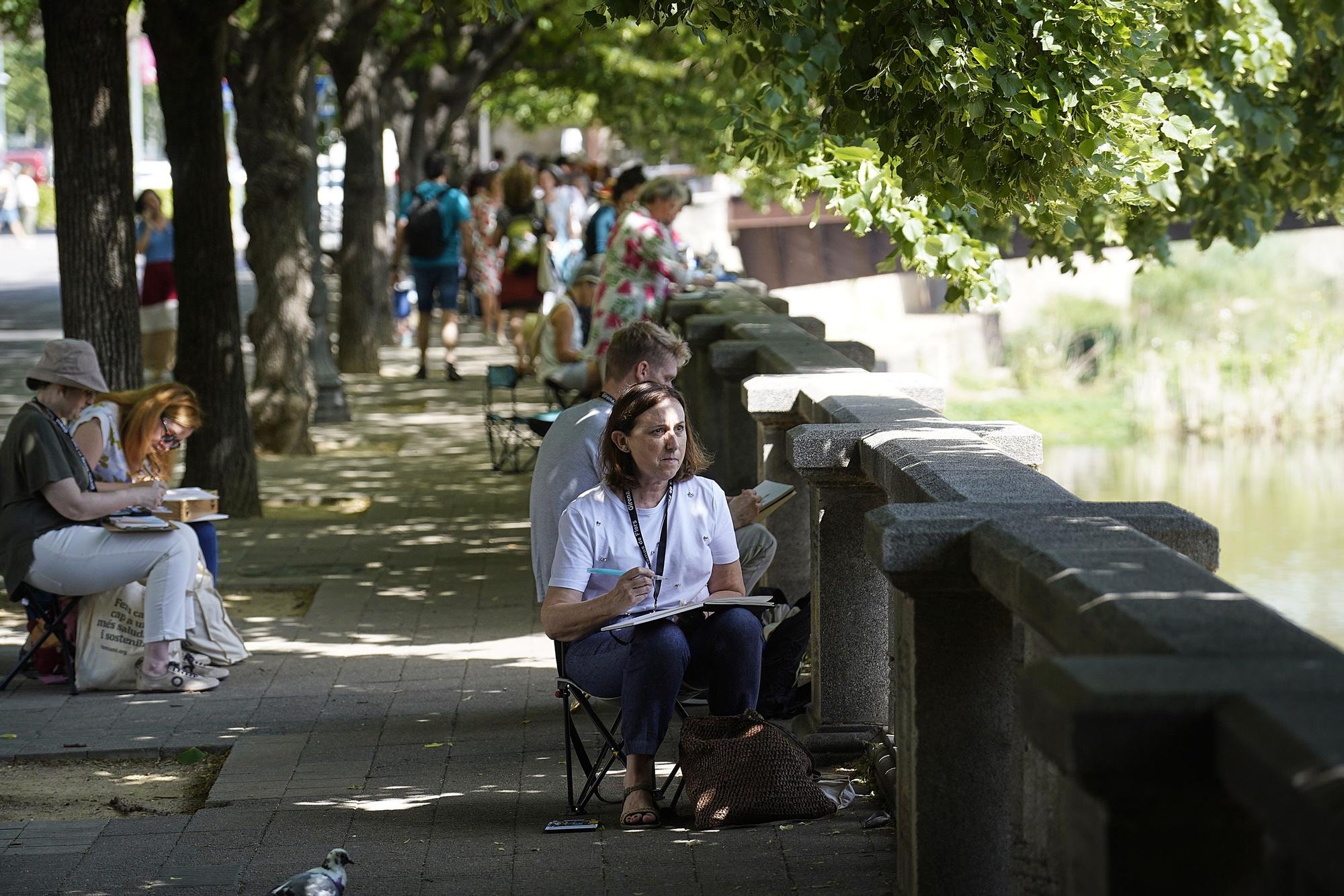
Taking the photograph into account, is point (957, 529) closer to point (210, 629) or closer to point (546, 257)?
point (210, 629)

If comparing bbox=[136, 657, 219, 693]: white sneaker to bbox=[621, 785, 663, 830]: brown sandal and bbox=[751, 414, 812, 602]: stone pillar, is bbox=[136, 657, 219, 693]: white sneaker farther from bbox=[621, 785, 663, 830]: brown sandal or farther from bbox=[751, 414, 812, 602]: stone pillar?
bbox=[621, 785, 663, 830]: brown sandal

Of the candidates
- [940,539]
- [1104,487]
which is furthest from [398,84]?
[940,539]

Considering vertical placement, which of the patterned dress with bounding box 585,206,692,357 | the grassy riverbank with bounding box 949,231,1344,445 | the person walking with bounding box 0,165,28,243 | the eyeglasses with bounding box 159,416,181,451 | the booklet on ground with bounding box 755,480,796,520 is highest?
the person walking with bounding box 0,165,28,243

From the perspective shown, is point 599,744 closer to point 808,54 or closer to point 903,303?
point 808,54

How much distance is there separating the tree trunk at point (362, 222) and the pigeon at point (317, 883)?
1479 centimetres

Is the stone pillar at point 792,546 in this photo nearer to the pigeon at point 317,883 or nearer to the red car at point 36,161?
the pigeon at point 317,883

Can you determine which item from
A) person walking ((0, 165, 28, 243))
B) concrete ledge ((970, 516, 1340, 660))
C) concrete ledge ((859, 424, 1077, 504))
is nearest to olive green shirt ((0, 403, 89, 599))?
concrete ledge ((859, 424, 1077, 504))

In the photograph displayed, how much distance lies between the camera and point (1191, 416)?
35.8 meters

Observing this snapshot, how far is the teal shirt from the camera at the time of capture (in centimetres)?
1845

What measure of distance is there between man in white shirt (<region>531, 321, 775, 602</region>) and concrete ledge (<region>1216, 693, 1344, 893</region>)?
348cm

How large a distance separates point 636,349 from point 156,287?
11249mm

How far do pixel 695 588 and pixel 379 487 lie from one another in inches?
306

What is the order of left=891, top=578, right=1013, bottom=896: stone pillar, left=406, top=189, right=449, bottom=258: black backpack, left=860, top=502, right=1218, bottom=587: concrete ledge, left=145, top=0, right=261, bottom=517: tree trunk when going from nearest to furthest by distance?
left=860, top=502, right=1218, bottom=587: concrete ledge → left=891, top=578, right=1013, bottom=896: stone pillar → left=145, top=0, right=261, bottom=517: tree trunk → left=406, top=189, right=449, bottom=258: black backpack

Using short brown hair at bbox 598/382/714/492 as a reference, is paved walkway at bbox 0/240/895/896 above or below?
below
